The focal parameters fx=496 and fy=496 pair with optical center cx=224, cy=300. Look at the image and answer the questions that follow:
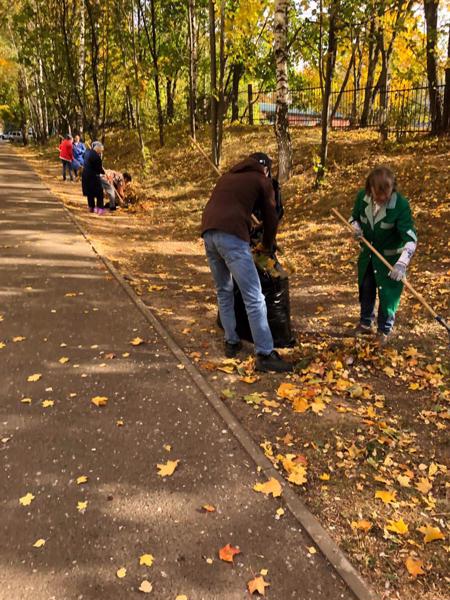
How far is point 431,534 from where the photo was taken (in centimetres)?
281

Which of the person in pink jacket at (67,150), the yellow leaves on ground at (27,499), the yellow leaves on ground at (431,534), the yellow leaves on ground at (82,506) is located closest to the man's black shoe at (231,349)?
the yellow leaves on ground at (82,506)

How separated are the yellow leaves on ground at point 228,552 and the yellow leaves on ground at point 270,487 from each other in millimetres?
472

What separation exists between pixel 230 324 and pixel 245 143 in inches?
593

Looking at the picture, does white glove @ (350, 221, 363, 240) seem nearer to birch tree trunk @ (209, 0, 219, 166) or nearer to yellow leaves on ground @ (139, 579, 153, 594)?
yellow leaves on ground @ (139, 579, 153, 594)

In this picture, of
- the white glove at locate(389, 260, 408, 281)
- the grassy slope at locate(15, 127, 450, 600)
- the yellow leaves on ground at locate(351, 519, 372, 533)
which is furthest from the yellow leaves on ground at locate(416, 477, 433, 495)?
the white glove at locate(389, 260, 408, 281)

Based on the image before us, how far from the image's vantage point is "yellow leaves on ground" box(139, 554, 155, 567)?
2.61 meters

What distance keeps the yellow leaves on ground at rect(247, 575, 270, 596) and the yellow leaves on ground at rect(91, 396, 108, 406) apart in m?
1.98

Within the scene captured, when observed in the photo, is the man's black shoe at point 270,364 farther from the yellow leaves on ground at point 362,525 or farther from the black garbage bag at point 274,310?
the yellow leaves on ground at point 362,525

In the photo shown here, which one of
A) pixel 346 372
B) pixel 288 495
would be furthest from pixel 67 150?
pixel 288 495

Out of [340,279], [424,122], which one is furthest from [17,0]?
[340,279]

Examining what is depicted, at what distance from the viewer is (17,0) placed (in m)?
26.3

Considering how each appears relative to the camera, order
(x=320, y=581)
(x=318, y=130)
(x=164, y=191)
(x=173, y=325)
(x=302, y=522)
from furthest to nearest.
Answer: (x=318, y=130) → (x=164, y=191) → (x=173, y=325) → (x=302, y=522) → (x=320, y=581)

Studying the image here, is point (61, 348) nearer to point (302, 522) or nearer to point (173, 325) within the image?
point (173, 325)

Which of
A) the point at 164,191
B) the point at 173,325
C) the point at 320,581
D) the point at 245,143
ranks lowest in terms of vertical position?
the point at 320,581
